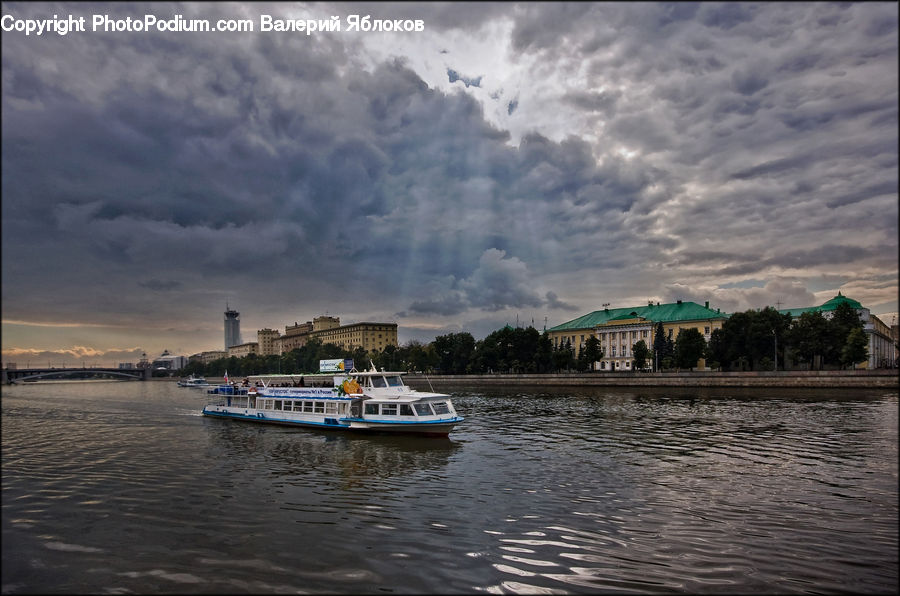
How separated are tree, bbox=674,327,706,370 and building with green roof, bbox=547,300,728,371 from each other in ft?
85.8

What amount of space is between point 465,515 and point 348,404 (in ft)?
90.0

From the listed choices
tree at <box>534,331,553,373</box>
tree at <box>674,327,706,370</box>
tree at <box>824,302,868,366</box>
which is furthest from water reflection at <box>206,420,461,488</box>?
tree at <box>534,331,553,373</box>

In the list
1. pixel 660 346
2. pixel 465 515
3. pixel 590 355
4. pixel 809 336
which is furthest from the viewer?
pixel 660 346

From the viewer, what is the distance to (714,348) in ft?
353

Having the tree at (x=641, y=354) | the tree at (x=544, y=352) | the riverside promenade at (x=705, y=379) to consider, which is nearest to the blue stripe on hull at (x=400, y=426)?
the riverside promenade at (x=705, y=379)

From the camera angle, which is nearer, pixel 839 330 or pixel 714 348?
pixel 839 330

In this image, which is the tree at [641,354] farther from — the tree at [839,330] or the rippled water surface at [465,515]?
the rippled water surface at [465,515]

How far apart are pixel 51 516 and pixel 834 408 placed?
6164cm

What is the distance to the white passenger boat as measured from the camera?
3900 centimetres

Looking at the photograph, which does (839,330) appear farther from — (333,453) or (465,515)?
(465,515)

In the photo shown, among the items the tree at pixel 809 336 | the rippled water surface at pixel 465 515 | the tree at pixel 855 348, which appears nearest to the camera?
the rippled water surface at pixel 465 515

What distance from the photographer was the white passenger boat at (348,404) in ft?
128

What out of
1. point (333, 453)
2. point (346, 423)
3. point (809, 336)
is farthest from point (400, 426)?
point (809, 336)

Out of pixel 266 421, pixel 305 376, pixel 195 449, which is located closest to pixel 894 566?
pixel 195 449
